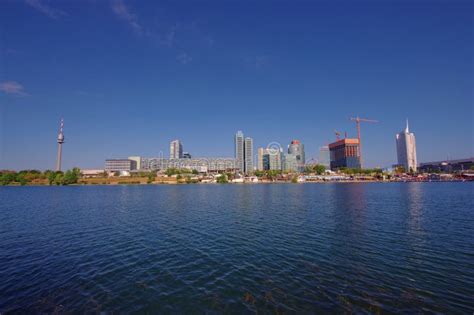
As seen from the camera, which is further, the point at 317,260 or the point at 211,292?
the point at 317,260

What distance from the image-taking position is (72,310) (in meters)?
14.5

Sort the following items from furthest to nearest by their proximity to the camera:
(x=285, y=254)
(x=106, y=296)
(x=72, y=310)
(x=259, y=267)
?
(x=285, y=254), (x=259, y=267), (x=106, y=296), (x=72, y=310)

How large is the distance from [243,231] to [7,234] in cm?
3363

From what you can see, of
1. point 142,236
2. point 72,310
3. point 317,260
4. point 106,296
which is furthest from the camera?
point 142,236

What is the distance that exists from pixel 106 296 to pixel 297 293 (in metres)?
12.8

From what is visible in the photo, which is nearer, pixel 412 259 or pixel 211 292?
pixel 211 292

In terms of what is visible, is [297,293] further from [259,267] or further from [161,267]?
[161,267]

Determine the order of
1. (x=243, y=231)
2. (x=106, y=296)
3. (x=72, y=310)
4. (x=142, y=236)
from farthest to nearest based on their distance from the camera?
(x=243, y=231), (x=142, y=236), (x=106, y=296), (x=72, y=310)

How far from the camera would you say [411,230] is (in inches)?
1350

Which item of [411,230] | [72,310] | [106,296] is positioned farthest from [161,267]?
[411,230]

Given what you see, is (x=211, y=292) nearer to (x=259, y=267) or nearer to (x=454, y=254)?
(x=259, y=267)

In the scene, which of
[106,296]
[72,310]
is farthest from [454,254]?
[72,310]

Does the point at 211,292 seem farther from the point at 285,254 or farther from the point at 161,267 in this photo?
the point at 285,254

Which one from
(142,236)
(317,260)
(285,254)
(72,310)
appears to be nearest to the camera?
(72,310)
